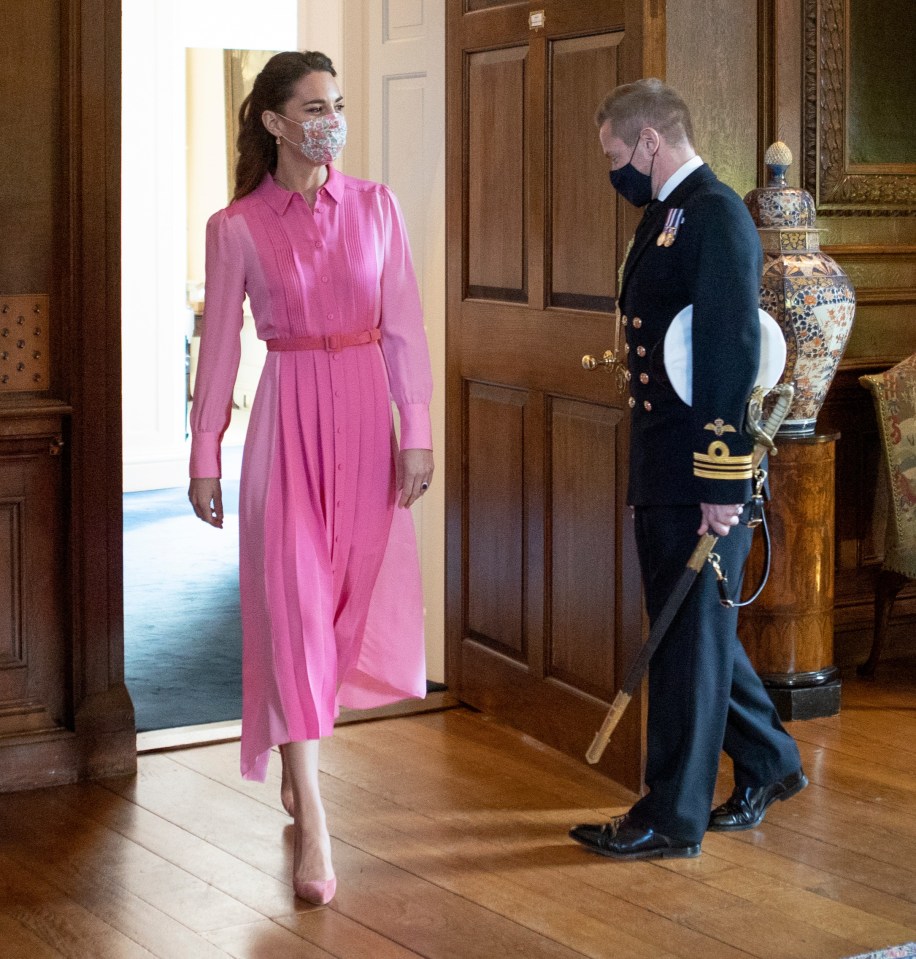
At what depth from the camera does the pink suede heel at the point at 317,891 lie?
10.4ft

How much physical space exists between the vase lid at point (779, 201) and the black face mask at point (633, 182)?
3.31 feet

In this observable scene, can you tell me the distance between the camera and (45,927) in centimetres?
305

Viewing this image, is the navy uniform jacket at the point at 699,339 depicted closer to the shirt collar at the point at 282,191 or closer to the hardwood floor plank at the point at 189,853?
the shirt collar at the point at 282,191

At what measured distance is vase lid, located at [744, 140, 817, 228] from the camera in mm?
4273

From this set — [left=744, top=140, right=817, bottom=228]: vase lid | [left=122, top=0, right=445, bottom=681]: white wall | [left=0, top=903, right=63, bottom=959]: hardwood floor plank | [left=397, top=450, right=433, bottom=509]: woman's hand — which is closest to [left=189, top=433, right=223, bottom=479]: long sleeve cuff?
[left=397, top=450, right=433, bottom=509]: woman's hand

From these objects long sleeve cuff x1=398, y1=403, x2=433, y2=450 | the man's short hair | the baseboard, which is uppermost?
the man's short hair

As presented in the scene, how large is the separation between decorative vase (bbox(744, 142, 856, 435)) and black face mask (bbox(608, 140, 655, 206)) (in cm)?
85

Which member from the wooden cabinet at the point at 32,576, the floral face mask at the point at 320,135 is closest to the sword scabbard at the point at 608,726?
the floral face mask at the point at 320,135

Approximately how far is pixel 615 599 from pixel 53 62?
6.05 feet

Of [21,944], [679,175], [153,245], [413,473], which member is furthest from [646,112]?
[153,245]

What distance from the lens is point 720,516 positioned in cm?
317

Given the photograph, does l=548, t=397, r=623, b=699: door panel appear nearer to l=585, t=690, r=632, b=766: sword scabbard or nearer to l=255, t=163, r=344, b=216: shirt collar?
l=585, t=690, r=632, b=766: sword scabbard

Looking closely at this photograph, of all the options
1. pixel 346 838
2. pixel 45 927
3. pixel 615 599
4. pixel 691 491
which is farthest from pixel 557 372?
pixel 45 927

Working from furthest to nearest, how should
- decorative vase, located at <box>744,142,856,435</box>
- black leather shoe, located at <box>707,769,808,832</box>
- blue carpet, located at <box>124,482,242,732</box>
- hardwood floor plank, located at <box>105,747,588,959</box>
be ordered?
blue carpet, located at <box>124,482,242,732</box> → decorative vase, located at <box>744,142,856,435</box> → black leather shoe, located at <box>707,769,808,832</box> → hardwood floor plank, located at <box>105,747,588,959</box>
